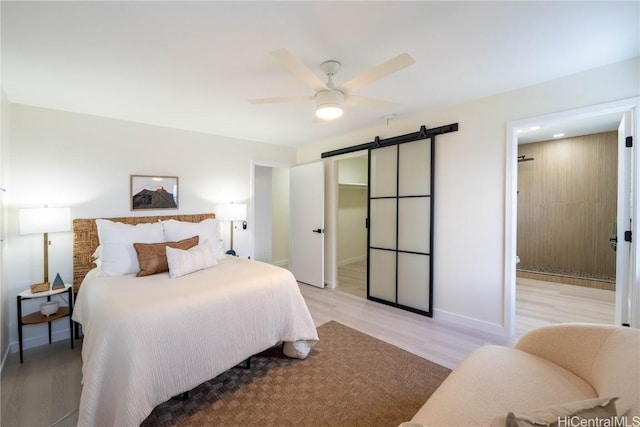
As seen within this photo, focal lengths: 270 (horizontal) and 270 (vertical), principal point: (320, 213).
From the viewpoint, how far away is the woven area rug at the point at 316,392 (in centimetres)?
174

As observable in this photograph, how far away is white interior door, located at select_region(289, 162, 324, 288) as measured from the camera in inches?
174

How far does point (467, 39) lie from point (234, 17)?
4.85ft

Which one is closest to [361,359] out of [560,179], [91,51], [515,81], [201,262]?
[201,262]

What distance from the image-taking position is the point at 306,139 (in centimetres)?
442

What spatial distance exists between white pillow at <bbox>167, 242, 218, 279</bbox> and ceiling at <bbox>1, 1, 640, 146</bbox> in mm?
1486

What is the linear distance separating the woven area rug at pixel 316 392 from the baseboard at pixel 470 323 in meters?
0.94

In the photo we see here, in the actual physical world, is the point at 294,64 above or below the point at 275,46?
below

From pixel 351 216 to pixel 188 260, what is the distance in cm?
442

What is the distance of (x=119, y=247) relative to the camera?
2.51 metres

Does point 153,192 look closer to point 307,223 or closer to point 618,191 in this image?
point 307,223

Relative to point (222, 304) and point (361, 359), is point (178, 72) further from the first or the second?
point (361, 359)

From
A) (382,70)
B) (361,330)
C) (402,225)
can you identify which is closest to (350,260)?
(402,225)

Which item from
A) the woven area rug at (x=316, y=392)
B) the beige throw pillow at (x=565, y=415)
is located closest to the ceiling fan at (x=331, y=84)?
the beige throw pillow at (x=565, y=415)

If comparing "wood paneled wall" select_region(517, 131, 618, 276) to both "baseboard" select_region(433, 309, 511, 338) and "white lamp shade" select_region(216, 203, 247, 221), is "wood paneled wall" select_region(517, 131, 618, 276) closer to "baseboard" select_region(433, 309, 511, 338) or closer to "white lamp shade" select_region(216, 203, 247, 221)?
"baseboard" select_region(433, 309, 511, 338)
